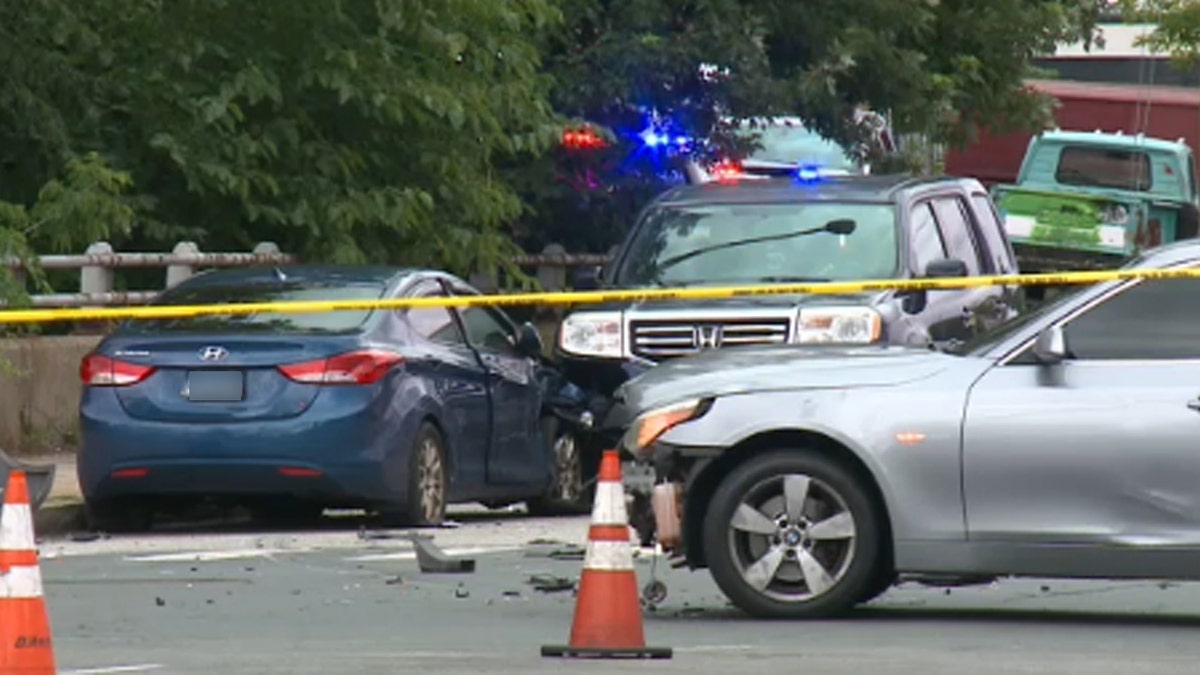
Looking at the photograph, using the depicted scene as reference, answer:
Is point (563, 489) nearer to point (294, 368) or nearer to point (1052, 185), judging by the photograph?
point (294, 368)

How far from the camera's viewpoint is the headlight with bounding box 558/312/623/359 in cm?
1766

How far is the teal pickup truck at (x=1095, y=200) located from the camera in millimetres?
35000

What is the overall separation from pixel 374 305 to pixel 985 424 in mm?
3439

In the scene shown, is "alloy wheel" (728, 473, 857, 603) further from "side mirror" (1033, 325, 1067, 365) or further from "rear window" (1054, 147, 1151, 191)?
"rear window" (1054, 147, 1151, 191)

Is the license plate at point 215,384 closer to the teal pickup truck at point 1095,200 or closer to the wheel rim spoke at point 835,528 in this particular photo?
the wheel rim spoke at point 835,528

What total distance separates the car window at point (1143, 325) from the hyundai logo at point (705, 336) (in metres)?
5.36

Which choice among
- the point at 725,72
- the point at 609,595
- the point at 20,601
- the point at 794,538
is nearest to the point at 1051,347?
the point at 794,538

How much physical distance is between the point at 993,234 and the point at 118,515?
597 cm

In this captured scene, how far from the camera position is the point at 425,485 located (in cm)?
1686

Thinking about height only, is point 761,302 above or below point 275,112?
below

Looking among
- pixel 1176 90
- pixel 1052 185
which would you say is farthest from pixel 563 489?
pixel 1176 90

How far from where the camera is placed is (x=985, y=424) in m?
11.8

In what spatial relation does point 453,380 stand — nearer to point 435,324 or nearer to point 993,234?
point 435,324

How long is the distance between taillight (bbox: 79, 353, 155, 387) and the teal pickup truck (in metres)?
19.1
